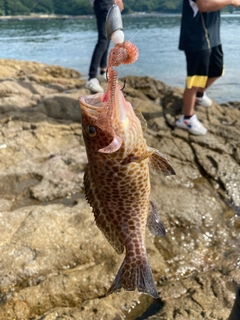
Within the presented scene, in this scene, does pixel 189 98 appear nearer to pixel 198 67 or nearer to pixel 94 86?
pixel 198 67

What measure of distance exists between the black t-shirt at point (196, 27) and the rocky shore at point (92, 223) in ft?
5.30

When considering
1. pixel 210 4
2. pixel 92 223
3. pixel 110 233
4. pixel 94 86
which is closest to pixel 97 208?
pixel 110 233

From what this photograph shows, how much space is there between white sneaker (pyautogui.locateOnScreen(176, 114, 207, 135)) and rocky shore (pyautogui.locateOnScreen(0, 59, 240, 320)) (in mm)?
129

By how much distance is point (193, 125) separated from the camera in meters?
6.46

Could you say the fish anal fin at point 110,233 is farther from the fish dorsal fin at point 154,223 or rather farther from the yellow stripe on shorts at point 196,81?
the yellow stripe on shorts at point 196,81

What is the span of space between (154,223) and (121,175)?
19.3 inches

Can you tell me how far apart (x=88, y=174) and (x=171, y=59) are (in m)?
16.9

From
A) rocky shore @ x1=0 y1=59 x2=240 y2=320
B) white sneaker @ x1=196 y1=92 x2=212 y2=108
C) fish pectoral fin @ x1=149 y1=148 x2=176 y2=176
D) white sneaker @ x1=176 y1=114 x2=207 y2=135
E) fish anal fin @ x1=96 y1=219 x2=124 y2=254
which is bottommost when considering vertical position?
rocky shore @ x1=0 y1=59 x2=240 y2=320

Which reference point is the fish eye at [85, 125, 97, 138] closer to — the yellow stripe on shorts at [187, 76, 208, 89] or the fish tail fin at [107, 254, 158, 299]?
the fish tail fin at [107, 254, 158, 299]

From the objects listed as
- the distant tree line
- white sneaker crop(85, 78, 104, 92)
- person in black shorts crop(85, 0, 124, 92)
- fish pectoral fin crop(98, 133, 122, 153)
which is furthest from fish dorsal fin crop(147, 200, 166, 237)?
white sneaker crop(85, 78, 104, 92)

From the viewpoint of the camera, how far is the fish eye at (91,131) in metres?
1.98

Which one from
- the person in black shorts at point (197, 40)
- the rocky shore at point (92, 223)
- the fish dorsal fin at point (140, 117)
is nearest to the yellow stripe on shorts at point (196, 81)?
the person in black shorts at point (197, 40)

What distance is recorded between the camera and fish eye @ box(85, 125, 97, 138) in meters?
1.98

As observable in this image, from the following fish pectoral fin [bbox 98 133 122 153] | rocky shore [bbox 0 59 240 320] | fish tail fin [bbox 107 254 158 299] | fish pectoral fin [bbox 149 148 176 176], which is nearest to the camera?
fish pectoral fin [bbox 98 133 122 153]
